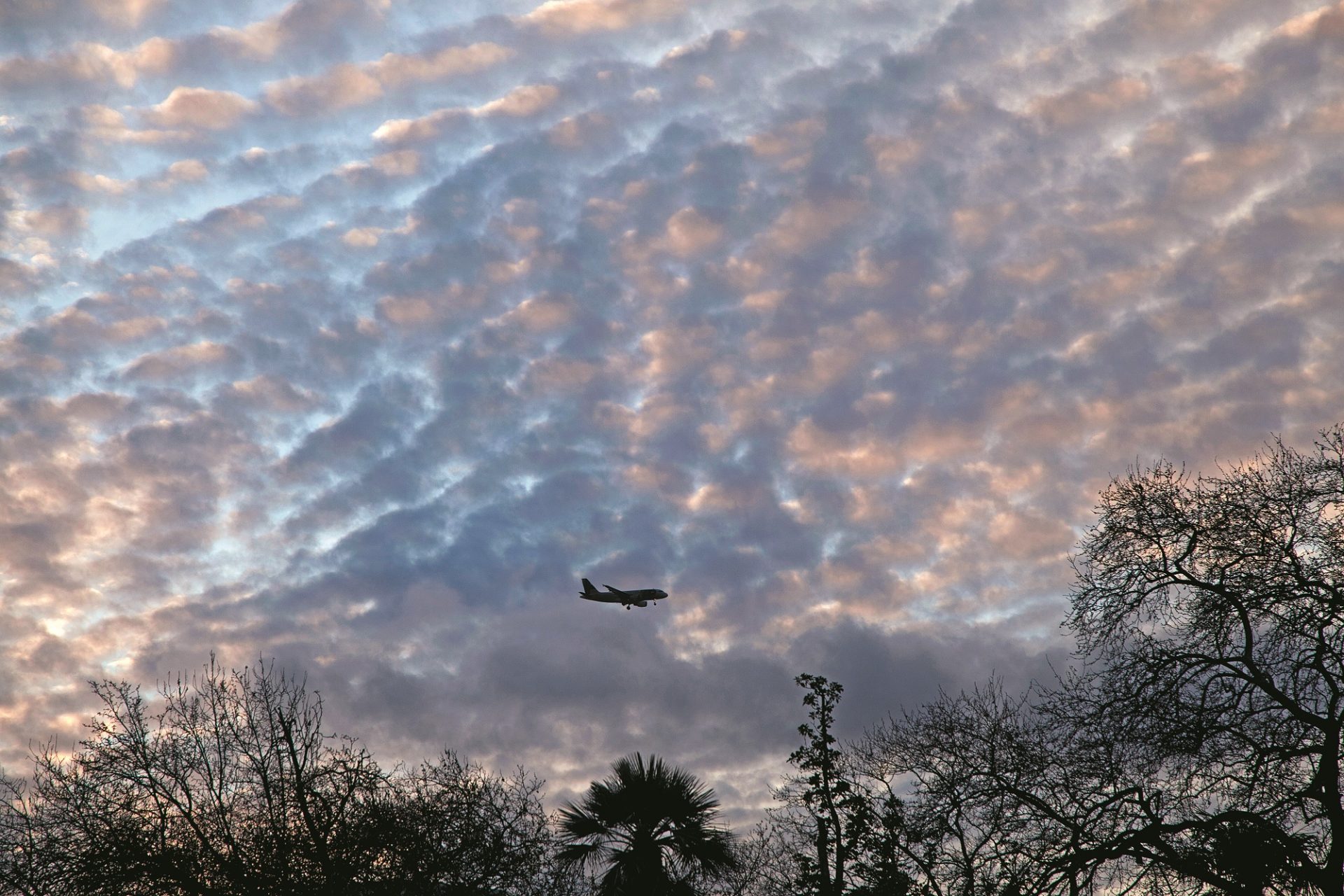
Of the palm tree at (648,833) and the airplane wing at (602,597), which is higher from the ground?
the airplane wing at (602,597)

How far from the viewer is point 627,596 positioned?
56.4 meters

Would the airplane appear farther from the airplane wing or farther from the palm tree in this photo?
the palm tree

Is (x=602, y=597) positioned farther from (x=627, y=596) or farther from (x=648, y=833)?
(x=648, y=833)

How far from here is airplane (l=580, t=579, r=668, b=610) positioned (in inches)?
2212

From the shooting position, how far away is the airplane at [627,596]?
56.2 m

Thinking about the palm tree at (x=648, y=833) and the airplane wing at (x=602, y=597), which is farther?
the airplane wing at (x=602, y=597)

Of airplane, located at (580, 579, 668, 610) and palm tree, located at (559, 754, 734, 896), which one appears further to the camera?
airplane, located at (580, 579, 668, 610)

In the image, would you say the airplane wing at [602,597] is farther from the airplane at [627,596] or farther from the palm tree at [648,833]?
the palm tree at [648,833]

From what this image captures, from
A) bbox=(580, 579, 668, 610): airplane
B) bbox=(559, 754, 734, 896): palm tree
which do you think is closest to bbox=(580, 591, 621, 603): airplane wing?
bbox=(580, 579, 668, 610): airplane

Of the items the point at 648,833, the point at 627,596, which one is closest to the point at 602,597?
the point at 627,596

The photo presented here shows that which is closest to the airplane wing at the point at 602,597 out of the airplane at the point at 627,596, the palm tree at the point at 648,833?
the airplane at the point at 627,596

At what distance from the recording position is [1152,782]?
1633 cm

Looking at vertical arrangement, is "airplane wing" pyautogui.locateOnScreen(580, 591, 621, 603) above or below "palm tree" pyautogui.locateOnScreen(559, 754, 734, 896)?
above

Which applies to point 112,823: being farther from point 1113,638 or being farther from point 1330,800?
point 1330,800
